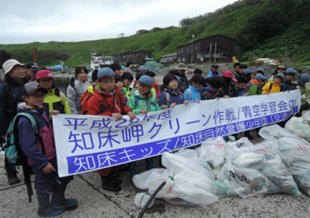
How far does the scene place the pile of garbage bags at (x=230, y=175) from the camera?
7.00 feet

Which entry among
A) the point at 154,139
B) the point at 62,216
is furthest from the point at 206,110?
the point at 62,216

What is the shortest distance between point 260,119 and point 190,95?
182 centimetres

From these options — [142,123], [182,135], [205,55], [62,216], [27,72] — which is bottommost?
[62,216]

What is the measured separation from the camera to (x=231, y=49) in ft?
118

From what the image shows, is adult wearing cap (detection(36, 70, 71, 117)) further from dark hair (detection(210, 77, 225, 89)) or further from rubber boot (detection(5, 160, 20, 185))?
dark hair (detection(210, 77, 225, 89))

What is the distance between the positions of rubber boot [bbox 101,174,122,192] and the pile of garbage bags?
28 centimetres

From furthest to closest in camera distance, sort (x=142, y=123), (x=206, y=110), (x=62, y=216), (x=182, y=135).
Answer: (x=206, y=110), (x=182, y=135), (x=142, y=123), (x=62, y=216)

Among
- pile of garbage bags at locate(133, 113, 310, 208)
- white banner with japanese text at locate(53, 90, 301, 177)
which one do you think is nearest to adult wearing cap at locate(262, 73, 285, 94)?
white banner with japanese text at locate(53, 90, 301, 177)

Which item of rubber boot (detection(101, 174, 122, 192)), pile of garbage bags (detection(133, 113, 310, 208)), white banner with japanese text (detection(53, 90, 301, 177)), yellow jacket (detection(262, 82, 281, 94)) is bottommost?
rubber boot (detection(101, 174, 122, 192))

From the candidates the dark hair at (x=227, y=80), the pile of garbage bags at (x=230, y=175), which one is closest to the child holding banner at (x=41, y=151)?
the pile of garbage bags at (x=230, y=175)

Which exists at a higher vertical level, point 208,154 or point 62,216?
point 208,154

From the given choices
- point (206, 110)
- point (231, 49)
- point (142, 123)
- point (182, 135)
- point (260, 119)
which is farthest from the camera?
point (231, 49)

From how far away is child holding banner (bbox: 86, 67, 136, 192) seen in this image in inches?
96.3

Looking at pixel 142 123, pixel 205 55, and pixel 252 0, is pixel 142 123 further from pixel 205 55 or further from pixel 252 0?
pixel 252 0
